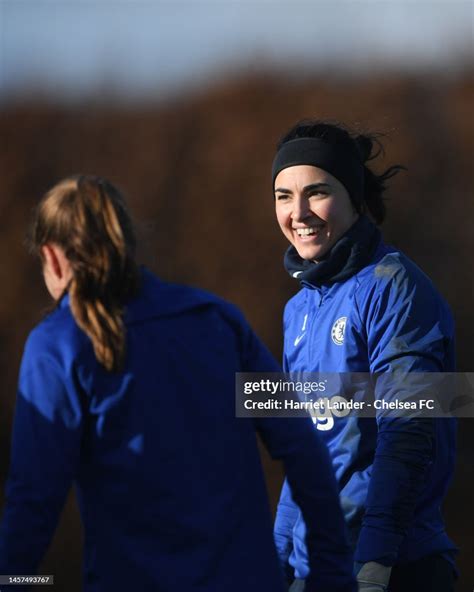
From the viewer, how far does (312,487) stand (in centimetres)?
189

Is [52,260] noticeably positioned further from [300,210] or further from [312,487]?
[300,210]

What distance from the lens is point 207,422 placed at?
179 cm

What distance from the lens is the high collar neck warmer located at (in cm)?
253

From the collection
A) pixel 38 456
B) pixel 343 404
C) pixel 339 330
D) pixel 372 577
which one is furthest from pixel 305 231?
pixel 38 456

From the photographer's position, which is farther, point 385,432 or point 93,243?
point 385,432

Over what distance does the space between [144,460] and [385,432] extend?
0.75 meters

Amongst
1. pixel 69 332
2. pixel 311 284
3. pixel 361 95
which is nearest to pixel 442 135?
pixel 361 95

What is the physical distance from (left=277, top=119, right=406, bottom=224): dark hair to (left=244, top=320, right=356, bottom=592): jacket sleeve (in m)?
0.95

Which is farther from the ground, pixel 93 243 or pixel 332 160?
pixel 332 160

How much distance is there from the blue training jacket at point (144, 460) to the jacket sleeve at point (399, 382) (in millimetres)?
471

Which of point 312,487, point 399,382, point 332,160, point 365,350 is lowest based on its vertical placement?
point 312,487

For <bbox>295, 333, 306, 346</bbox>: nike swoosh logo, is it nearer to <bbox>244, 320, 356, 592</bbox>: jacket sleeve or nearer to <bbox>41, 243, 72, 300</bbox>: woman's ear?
<bbox>244, 320, 356, 592</bbox>: jacket sleeve

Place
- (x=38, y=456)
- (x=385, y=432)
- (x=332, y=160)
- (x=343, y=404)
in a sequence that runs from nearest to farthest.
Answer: (x=38, y=456) < (x=385, y=432) < (x=343, y=404) < (x=332, y=160)

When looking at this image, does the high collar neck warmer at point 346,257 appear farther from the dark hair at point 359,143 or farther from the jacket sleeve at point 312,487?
the jacket sleeve at point 312,487
